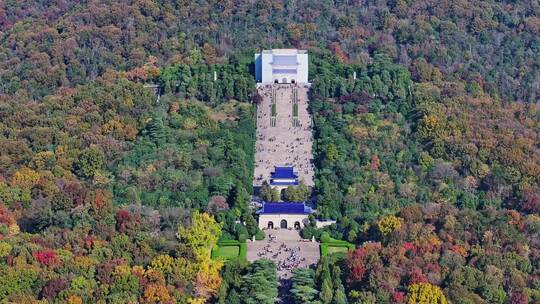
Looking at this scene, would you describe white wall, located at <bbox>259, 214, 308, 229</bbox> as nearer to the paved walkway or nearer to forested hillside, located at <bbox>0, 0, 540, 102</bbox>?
the paved walkway

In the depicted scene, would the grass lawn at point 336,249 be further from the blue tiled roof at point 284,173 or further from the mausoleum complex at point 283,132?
A: the blue tiled roof at point 284,173

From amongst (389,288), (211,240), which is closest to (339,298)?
(389,288)

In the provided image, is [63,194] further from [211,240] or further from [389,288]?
[389,288]

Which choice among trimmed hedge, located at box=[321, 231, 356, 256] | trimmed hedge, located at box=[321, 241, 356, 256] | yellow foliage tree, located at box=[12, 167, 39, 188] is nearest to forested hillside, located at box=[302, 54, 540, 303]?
trimmed hedge, located at box=[321, 231, 356, 256]

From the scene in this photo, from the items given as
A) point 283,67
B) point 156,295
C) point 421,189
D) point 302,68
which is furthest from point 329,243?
point 302,68

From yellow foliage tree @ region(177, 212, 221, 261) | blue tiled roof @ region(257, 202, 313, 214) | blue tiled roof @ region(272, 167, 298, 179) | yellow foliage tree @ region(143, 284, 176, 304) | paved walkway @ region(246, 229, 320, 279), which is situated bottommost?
yellow foliage tree @ region(143, 284, 176, 304)

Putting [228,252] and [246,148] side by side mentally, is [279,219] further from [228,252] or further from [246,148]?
[246,148]

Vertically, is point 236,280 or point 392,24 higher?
point 392,24
